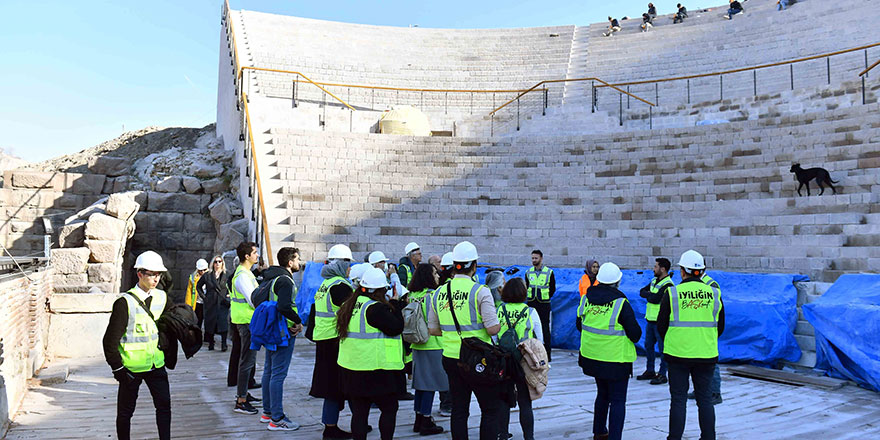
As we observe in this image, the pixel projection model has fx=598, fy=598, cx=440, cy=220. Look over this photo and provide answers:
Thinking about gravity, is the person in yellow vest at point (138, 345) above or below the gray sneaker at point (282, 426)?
above

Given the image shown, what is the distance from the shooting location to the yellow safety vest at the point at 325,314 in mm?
5059

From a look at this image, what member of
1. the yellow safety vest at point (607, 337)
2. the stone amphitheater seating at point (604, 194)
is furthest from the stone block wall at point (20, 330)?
the yellow safety vest at point (607, 337)

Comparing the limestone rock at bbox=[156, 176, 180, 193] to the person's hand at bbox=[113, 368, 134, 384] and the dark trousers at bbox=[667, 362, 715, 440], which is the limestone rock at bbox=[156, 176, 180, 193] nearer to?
the person's hand at bbox=[113, 368, 134, 384]

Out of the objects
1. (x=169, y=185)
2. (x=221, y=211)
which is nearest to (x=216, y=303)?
(x=221, y=211)

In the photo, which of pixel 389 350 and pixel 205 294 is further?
pixel 205 294

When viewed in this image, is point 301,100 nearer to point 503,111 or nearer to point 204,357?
point 503,111

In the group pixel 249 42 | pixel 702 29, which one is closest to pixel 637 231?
pixel 702 29

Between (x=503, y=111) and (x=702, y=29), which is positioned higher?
(x=702, y=29)

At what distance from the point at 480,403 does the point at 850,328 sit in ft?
16.4

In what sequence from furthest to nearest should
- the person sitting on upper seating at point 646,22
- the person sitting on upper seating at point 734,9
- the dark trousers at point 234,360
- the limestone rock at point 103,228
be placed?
the person sitting on upper seating at point 646,22, the person sitting on upper seating at point 734,9, the limestone rock at point 103,228, the dark trousers at point 234,360

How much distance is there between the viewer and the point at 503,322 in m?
4.56

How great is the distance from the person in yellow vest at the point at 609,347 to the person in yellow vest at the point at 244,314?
3263 millimetres

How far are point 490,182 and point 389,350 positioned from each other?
10080 mm

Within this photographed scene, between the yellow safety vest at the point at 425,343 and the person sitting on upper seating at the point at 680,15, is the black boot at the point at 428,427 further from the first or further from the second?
the person sitting on upper seating at the point at 680,15
